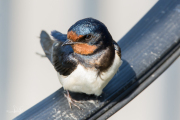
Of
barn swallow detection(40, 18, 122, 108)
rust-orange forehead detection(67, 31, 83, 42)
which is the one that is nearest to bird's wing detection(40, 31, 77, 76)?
barn swallow detection(40, 18, 122, 108)

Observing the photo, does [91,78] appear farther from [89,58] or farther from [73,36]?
[73,36]

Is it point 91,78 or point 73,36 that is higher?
point 73,36

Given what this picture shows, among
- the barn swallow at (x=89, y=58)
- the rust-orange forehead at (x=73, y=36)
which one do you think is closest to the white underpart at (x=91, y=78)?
the barn swallow at (x=89, y=58)

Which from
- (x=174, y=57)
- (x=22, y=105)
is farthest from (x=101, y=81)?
(x=22, y=105)

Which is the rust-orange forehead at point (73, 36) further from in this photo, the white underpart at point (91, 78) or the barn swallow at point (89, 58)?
the white underpart at point (91, 78)

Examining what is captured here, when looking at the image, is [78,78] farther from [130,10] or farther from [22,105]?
[130,10]

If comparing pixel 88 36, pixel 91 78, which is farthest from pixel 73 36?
pixel 91 78
